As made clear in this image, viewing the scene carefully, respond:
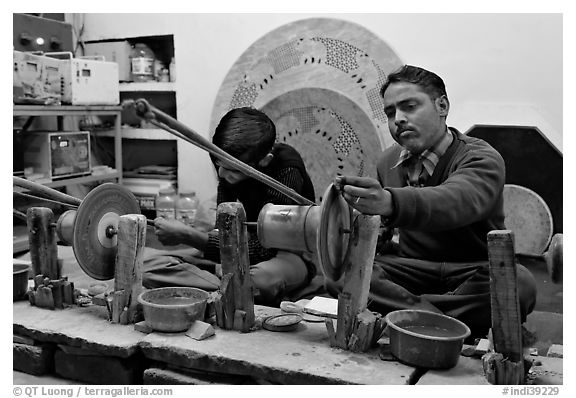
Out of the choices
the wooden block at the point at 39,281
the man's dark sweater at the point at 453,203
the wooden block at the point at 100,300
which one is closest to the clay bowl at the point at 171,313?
the wooden block at the point at 100,300

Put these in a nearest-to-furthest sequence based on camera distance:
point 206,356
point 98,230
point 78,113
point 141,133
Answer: point 206,356, point 98,230, point 78,113, point 141,133

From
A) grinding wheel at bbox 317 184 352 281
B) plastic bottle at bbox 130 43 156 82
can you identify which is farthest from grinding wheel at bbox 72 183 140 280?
plastic bottle at bbox 130 43 156 82

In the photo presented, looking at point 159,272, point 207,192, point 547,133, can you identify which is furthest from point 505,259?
point 207,192

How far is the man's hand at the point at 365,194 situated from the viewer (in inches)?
68.6

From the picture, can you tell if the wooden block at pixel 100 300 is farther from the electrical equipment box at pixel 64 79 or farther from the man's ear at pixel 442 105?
the electrical equipment box at pixel 64 79

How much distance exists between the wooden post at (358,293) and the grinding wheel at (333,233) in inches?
1.6

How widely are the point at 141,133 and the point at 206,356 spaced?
4206 mm

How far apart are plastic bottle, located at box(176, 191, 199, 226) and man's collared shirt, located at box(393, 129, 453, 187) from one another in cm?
298

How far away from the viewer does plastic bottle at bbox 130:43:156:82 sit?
553cm

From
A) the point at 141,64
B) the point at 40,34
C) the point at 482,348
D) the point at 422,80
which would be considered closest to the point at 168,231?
the point at 422,80

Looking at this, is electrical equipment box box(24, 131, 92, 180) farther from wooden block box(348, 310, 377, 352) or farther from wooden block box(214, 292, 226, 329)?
wooden block box(348, 310, 377, 352)

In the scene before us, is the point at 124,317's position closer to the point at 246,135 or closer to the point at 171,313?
the point at 171,313

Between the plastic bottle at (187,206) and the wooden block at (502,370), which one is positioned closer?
the wooden block at (502,370)

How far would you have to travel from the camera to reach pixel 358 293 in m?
1.90
